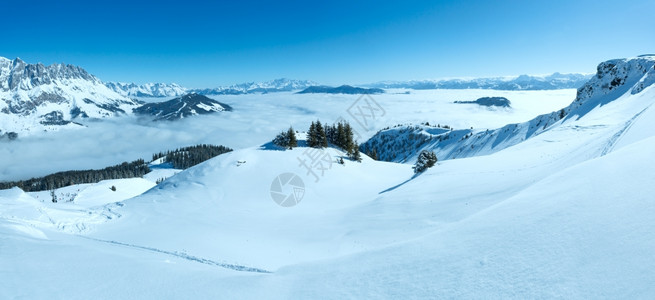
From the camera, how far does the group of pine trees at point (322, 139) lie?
2483 inches

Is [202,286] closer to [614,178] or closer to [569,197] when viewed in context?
[569,197]

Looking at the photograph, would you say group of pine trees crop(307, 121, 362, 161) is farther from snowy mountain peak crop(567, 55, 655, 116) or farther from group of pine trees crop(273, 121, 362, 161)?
snowy mountain peak crop(567, 55, 655, 116)

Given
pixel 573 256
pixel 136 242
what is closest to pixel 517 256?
pixel 573 256

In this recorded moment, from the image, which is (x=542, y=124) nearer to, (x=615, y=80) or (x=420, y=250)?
(x=615, y=80)

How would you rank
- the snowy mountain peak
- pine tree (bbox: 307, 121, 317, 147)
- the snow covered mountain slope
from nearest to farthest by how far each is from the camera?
pine tree (bbox: 307, 121, 317, 147) → the snow covered mountain slope → the snowy mountain peak

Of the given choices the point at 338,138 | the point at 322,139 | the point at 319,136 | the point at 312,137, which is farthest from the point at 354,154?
the point at 312,137

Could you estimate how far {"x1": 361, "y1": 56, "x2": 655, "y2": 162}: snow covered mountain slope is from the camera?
66.6 meters

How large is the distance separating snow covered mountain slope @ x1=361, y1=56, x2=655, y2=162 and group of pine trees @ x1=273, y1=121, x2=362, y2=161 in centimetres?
4155

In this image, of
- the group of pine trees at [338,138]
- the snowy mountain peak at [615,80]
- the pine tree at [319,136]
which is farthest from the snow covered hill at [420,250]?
the snowy mountain peak at [615,80]

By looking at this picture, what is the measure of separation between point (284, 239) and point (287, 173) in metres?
26.5

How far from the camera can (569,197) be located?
9.37 metres

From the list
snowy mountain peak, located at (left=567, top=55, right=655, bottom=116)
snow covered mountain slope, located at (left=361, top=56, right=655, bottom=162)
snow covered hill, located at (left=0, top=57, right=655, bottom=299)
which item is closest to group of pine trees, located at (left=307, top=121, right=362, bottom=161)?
snow covered hill, located at (left=0, top=57, right=655, bottom=299)

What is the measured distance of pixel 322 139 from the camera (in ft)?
216

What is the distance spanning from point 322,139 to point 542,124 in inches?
3242
